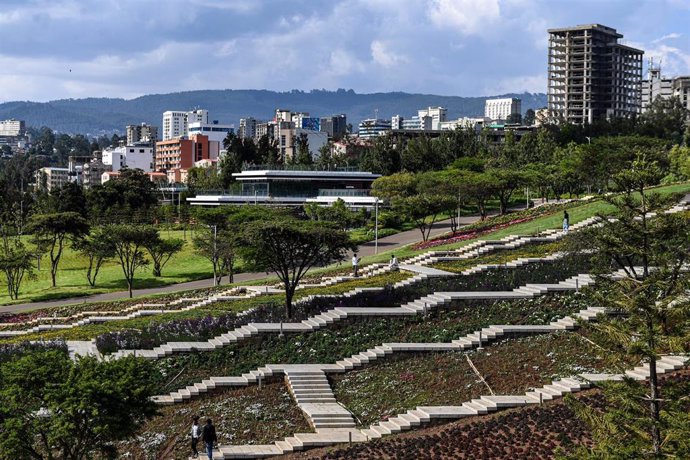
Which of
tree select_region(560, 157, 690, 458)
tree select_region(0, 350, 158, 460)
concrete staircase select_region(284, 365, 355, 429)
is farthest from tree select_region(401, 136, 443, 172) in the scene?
tree select_region(560, 157, 690, 458)

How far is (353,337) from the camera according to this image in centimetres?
3325

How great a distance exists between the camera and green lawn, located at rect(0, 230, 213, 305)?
211ft

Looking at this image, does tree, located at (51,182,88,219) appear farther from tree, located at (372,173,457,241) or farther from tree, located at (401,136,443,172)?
tree, located at (401,136,443,172)

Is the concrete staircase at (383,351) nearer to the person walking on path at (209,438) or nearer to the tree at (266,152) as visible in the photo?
the person walking on path at (209,438)

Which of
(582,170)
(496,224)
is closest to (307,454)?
(496,224)

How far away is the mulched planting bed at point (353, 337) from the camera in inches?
1264

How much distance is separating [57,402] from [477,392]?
11.0m

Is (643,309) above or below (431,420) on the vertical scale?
above

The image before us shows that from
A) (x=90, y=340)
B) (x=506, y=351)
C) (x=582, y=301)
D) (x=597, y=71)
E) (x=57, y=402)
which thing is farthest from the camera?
(x=597, y=71)

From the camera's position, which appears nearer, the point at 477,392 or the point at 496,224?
the point at 477,392

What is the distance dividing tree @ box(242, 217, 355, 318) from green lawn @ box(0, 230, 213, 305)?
89.5 feet

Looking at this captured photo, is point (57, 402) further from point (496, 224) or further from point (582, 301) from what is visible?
point (496, 224)

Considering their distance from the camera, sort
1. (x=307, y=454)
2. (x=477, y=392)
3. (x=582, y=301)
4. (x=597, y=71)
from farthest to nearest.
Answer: (x=597, y=71), (x=582, y=301), (x=477, y=392), (x=307, y=454)

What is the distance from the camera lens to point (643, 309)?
57.9ft
